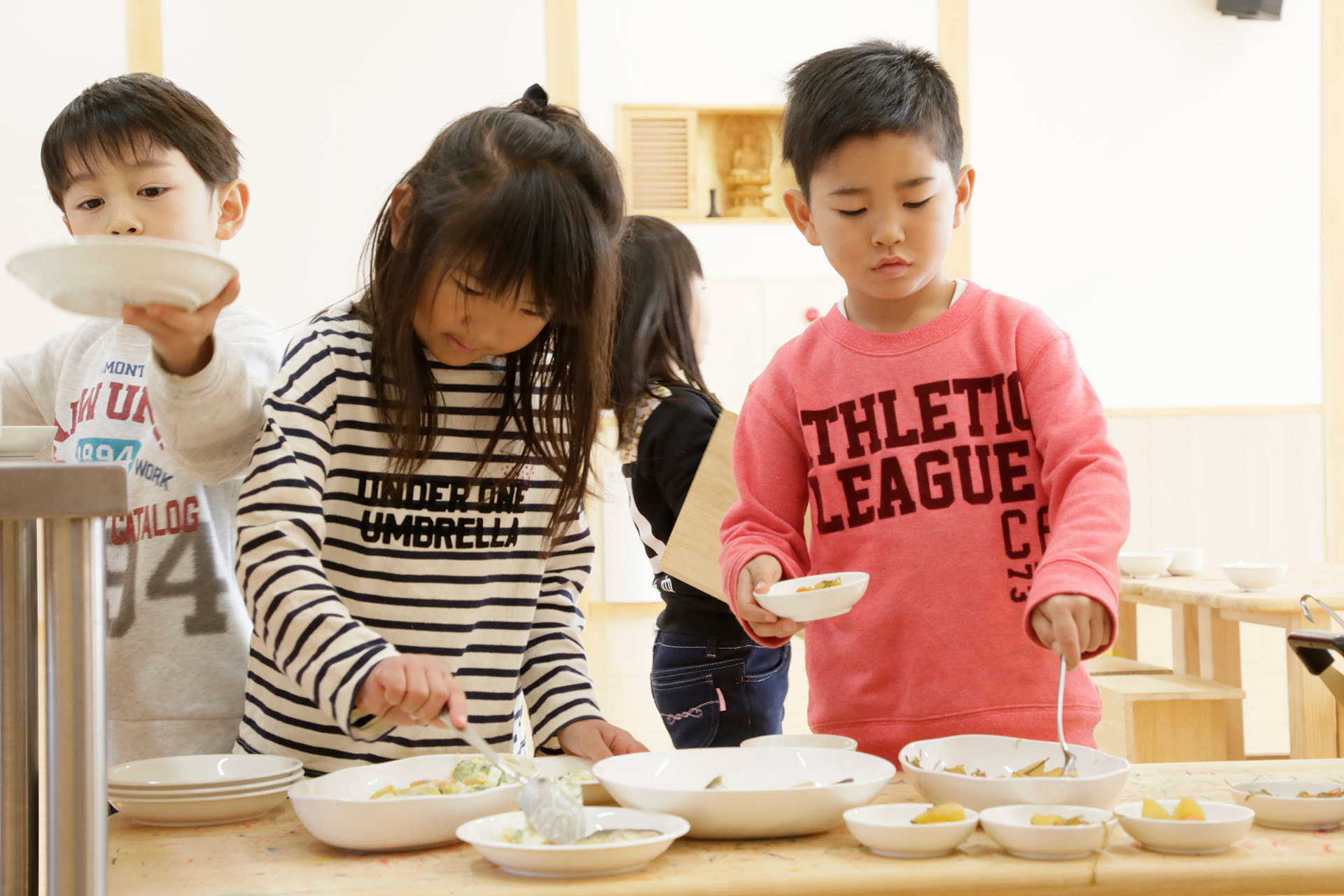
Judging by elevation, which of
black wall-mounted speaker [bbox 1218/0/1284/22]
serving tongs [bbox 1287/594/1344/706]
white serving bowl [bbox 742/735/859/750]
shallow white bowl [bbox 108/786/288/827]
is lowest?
shallow white bowl [bbox 108/786/288/827]

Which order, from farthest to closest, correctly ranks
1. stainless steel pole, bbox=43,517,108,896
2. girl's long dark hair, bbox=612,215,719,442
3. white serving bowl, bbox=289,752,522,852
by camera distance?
girl's long dark hair, bbox=612,215,719,442 → white serving bowl, bbox=289,752,522,852 → stainless steel pole, bbox=43,517,108,896

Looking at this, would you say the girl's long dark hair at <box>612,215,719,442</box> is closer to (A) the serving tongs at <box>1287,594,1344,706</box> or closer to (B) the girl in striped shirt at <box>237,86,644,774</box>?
(B) the girl in striped shirt at <box>237,86,644,774</box>

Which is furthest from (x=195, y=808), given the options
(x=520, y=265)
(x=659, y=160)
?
(x=659, y=160)

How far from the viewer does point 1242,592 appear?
280cm

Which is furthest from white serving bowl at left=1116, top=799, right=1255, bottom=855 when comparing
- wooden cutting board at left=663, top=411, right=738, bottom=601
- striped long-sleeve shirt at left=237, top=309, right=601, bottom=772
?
wooden cutting board at left=663, top=411, right=738, bottom=601

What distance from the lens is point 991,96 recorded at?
514cm

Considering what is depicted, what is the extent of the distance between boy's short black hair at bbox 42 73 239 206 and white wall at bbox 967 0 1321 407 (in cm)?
416

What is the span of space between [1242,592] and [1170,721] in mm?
399

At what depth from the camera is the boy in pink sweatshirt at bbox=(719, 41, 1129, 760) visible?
1241 mm

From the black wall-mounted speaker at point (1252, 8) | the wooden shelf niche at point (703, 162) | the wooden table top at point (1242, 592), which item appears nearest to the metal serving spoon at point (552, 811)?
the wooden table top at point (1242, 592)

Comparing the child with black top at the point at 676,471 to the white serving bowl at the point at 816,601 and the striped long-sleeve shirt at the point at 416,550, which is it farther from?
the white serving bowl at the point at 816,601

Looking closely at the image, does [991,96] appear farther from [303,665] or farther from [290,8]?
[303,665]

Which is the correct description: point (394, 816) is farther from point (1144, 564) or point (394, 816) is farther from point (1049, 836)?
point (1144, 564)

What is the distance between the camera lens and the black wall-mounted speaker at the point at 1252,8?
17.2 feet
